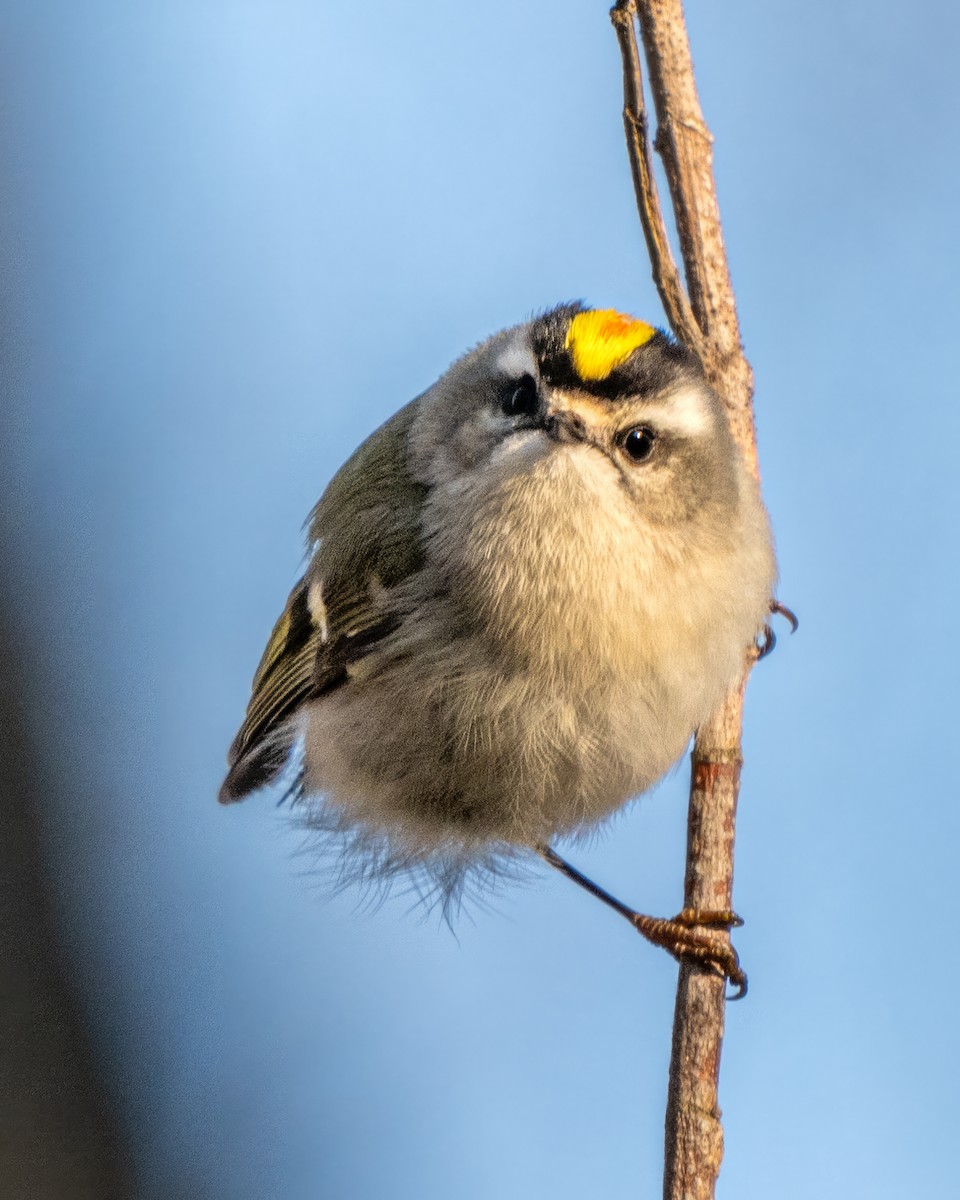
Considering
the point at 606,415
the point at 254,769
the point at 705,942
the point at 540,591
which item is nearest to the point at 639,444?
the point at 606,415

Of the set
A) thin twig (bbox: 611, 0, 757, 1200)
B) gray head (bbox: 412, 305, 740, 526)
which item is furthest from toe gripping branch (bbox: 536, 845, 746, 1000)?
gray head (bbox: 412, 305, 740, 526)

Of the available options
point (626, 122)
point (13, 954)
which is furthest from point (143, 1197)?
point (626, 122)

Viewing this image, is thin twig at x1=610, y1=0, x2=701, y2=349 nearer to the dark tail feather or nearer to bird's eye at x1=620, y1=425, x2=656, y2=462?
bird's eye at x1=620, y1=425, x2=656, y2=462

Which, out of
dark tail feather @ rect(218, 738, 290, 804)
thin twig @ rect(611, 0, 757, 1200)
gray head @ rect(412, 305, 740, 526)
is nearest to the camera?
thin twig @ rect(611, 0, 757, 1200)

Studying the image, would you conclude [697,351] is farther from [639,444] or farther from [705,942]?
[705,942]

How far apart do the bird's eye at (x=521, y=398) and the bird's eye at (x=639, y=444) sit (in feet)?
0.38

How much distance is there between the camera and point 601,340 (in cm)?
157

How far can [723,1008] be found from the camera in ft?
4.77

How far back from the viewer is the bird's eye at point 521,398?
1.58 meters

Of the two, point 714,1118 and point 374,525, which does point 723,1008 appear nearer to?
point 714,1118

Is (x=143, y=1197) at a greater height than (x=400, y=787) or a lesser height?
lesser

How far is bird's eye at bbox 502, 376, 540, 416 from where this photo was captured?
1.58 metres

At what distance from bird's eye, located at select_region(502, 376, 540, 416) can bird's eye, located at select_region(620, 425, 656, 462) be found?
0.38 feet

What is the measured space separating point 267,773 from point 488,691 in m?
0.65
